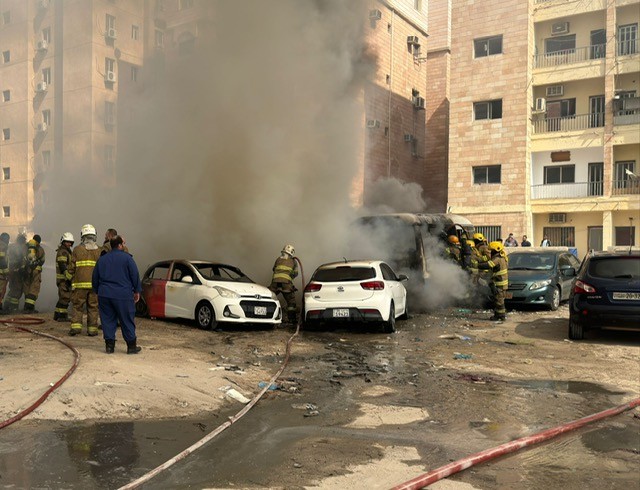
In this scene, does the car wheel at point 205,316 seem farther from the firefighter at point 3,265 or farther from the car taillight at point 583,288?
the car taillight at point 583,288

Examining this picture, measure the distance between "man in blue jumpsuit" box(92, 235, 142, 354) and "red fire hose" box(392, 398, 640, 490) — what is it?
4.96m

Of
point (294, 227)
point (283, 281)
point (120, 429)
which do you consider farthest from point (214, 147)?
point (120, 429)

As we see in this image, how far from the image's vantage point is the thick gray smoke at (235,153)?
16.5 meters

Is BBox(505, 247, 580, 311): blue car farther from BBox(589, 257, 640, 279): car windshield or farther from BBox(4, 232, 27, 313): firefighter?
BBox(4, 232, 27, 313): firefighter

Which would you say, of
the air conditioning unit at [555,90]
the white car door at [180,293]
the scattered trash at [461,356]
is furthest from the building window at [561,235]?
the white car door at [180,293]

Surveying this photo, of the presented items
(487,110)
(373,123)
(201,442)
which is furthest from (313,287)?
(487,110)

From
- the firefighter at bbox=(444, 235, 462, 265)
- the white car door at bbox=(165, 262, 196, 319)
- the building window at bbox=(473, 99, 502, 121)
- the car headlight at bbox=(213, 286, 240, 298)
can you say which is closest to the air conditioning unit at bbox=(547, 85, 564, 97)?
the building window at bbox=(473, 99, 502, 121)

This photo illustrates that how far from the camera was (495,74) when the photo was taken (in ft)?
97.1

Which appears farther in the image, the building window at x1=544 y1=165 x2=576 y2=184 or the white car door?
the building window at x1=544 y1=165 x2=576 y2=184

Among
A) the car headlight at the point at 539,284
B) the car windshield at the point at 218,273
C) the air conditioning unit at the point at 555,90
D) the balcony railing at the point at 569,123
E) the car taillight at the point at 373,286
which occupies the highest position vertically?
the air conditioning unit at the point at 555,90

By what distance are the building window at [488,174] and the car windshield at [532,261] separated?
14.1 m

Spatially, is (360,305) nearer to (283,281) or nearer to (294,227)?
(283,281)

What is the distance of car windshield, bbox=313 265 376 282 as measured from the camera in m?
11.3

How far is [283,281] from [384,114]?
61.7ft
